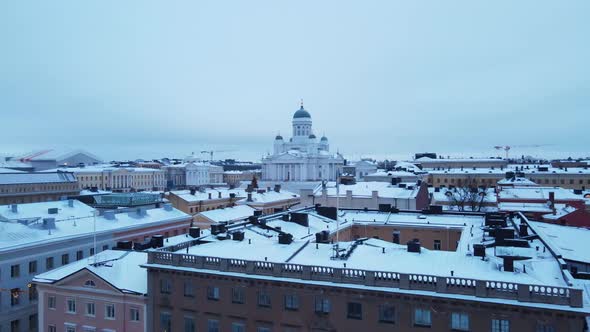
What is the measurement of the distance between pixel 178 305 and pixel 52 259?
17117 millimetres

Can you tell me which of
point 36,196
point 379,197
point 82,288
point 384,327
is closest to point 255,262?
point 384,327

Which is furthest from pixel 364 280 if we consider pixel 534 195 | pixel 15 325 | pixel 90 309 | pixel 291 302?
pixel 534 195

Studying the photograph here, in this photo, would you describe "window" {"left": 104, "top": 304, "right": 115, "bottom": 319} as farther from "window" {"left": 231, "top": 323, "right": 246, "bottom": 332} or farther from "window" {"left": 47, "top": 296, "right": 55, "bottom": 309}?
"window" {"left": 231, "top": 323, "right": 246, "bottom": 332}

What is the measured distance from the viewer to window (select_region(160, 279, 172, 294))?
26.5 m

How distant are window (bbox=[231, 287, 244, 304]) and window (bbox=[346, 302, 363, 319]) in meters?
5.52

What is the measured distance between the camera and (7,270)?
34.4 meters

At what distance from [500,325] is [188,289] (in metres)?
15.2

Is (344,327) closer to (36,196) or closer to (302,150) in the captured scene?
(36,196)

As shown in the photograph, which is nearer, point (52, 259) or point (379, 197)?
point (52, 259)

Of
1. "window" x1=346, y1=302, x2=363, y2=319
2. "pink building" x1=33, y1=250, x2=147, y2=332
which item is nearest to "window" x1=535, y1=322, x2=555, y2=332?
"window" x1=346, y1=302, x2=363, y2=319

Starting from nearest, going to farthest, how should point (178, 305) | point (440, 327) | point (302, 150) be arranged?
point (440, 327) < point (178, 305) < point (302, 150)

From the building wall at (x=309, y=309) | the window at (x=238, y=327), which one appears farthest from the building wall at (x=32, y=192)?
the window at (x=238, y=327)

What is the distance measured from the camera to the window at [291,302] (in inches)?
925

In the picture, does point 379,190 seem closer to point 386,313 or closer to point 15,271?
point 15,271
